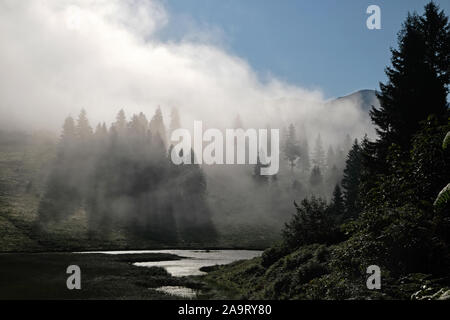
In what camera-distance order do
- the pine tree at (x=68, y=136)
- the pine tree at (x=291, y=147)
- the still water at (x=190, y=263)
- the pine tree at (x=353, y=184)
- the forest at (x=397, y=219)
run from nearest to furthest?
the forest at (x=397, y=219) → the still water at (x=190, y=263) → the pine tree at (x=353, y=184) → the pine tree at (x=68, y=136) → the pine tree at (x=291, y=147)

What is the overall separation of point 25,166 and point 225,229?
68051 millimetres

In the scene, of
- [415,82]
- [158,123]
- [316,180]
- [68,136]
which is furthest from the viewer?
[316,180]

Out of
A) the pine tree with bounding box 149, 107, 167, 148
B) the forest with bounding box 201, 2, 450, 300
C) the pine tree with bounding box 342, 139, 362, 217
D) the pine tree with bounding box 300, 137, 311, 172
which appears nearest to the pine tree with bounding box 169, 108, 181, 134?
the pine tree with bounding box 149, 107, 167, 148

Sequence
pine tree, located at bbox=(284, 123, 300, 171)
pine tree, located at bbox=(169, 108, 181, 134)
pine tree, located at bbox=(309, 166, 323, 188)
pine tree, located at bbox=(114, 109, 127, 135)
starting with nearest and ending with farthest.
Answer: pine tree, located at bbox=(114, 109, 127, 135), pine tree, located at bbox=(309, 166, 323, 188), pine tree, located at bbox=(169, 108, 181, 134), pine tree, located at bbox=(284, 123, 300, 171)

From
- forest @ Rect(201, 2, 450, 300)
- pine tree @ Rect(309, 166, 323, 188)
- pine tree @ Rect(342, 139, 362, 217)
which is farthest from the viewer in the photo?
pine tree @ Rect(309, 166, 323, 188)

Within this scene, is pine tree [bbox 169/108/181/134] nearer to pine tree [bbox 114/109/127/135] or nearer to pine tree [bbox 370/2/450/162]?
pine tree [bbox 114/109/127/135]

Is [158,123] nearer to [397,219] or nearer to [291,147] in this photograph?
[291,147]

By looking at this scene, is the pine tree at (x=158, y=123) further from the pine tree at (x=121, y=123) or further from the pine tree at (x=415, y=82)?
the pine tree at (x=415, y=82)

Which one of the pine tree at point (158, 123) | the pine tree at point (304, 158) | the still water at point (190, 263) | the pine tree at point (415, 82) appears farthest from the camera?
the pine tree at point (304, 158)

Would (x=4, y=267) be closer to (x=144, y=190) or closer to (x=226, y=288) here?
(x=226, y=288)

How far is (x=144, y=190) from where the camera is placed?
10762 cm

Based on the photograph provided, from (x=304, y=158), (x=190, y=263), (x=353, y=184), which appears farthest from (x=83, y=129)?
(x=304, y=158)

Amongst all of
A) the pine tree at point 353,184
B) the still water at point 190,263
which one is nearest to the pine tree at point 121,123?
the still water at point 190,263

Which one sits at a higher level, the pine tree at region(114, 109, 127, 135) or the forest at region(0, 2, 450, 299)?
the pine tree at region(114, 109, 127, 135)
